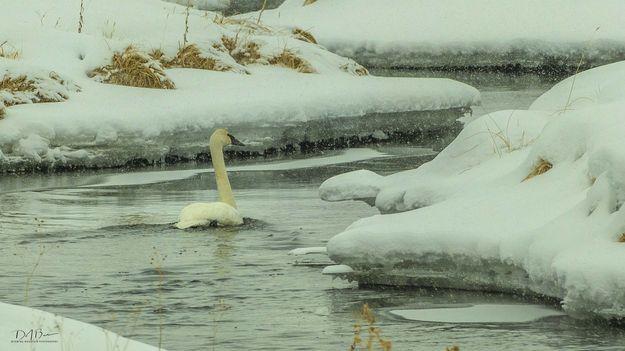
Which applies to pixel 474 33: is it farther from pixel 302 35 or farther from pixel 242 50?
pixel 242 50

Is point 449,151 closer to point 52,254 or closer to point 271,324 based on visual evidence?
point 52,254

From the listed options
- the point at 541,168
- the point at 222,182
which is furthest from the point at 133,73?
the point at 541,168

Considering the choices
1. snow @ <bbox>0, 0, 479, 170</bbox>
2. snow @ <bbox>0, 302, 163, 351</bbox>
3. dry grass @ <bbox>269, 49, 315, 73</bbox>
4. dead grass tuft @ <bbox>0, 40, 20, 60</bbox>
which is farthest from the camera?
dry grass @ <bbox>269, 49, 315, 73</bbox>

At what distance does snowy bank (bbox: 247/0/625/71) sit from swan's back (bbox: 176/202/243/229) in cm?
1644

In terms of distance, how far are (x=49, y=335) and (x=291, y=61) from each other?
15.4 meters

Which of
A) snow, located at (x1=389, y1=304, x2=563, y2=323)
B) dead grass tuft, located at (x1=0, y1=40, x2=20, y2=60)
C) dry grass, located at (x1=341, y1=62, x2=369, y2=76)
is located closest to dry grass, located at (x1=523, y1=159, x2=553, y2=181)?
snow, located at (x1=389, y1=304, x2=563, y2=323)

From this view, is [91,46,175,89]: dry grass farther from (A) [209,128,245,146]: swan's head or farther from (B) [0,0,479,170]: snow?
(A) [209,128,245,146]: swan's head

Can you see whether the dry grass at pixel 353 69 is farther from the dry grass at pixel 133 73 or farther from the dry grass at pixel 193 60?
the dry grass at pixel 133 73

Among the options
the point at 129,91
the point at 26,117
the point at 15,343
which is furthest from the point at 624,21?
the point at 15,343

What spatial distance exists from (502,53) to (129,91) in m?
12.5

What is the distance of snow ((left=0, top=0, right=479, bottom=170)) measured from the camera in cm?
1692

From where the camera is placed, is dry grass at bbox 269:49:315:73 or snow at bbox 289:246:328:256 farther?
dry grass at bbox 269:49:315:73

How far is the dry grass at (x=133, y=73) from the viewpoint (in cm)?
1919

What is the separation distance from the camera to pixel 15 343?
580 cm
